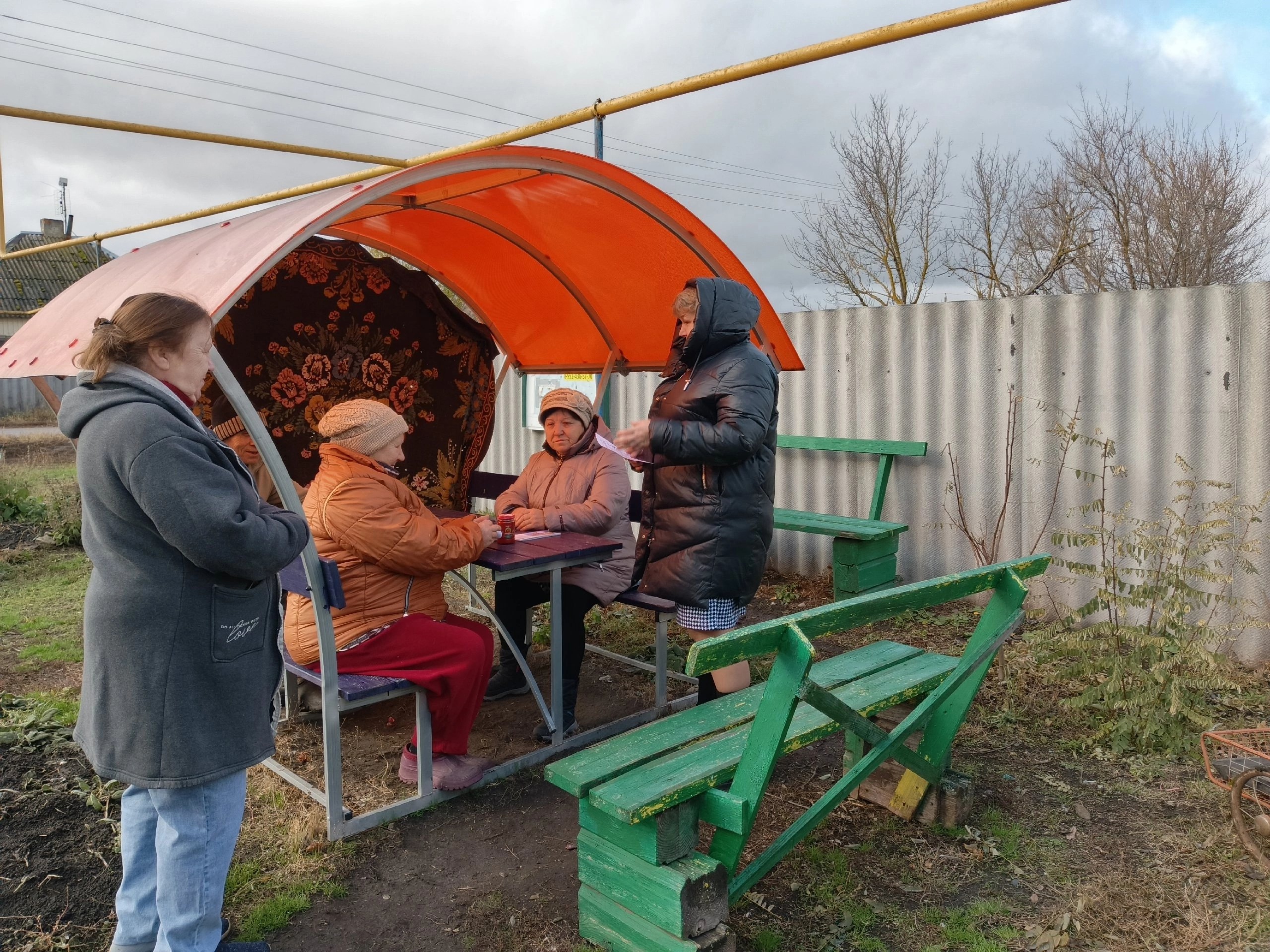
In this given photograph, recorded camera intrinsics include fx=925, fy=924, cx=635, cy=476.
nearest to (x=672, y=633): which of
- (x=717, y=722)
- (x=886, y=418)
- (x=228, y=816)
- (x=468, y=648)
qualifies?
(x=886, y=418)

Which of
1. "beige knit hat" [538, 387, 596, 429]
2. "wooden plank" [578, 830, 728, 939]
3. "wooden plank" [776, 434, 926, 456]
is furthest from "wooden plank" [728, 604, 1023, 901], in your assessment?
"wooden plank" [776, 434, 926, 456]

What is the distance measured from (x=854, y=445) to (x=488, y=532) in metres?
3.53

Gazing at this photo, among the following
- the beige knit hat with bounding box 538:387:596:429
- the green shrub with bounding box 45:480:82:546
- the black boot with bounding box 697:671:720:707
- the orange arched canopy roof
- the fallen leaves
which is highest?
the orange arched canopy roof

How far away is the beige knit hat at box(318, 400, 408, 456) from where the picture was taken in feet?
11.2

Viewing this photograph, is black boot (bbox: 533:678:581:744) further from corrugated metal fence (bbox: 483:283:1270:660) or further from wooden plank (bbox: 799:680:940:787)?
corrugated metal fence (bbox: 483:283:1270:660)

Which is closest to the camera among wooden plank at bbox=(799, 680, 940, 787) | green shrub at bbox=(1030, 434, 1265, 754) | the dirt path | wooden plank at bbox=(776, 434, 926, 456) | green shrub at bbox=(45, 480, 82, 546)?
wooden plank at bbox=(799, 680, 940, 787)

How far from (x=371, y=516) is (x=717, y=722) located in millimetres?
1446

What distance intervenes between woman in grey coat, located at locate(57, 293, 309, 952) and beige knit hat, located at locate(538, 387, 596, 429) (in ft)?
7.59

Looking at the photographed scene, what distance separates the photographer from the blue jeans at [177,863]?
222 cm


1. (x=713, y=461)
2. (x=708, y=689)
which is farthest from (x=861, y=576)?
(x=713, y=461)

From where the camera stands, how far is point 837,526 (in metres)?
6.08

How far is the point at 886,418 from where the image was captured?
6.47 metres

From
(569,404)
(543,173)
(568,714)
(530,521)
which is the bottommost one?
(568,714)

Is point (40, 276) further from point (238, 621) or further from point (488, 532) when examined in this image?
point (238, 621)
